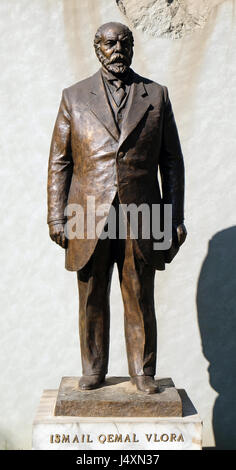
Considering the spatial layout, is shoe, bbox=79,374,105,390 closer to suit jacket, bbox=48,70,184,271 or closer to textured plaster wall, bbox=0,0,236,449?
suit jacket, bbox=48,70,184,271

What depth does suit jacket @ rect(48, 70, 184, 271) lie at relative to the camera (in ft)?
13.4

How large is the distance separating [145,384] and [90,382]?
1.04ft

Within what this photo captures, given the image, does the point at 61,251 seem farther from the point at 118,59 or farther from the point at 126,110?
the point at 118,59

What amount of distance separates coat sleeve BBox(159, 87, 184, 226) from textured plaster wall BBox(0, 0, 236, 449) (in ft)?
5.35

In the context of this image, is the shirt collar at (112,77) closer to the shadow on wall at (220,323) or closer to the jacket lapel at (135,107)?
the jacket lapel at (135,107)

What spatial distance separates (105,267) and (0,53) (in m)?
2.49

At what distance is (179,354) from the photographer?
600 cm

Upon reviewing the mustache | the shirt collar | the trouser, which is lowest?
the trouser

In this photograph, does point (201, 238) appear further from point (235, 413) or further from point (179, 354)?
point (235, 413)

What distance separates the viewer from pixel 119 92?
418 centimetres

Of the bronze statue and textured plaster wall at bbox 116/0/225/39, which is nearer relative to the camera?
the bronze statue

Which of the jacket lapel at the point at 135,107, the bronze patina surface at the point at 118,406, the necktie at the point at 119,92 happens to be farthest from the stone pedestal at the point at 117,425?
the necktie at the point at 119,92

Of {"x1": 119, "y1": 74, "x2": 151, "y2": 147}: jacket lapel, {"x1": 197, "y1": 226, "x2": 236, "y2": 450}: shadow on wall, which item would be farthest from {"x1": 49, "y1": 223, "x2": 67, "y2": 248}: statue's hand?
{"x1": 197, "y1": 226, "x2": 236, "y2": 450}: shadow on wall
